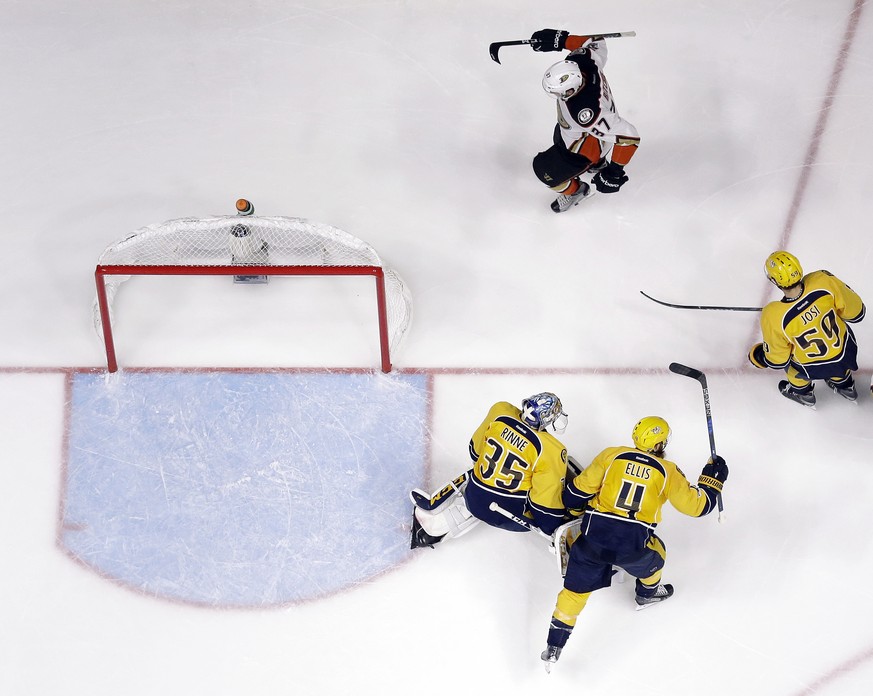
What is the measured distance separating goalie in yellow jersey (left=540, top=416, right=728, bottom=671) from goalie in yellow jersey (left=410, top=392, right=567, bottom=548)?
0.11 m

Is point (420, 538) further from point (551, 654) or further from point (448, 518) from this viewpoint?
point (551, 654)

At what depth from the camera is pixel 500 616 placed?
14.6 ft

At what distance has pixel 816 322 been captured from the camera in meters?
4.32

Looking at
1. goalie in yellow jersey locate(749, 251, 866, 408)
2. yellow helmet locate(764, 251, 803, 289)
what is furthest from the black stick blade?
yellow helmet locate(764, 251, 803, 289)

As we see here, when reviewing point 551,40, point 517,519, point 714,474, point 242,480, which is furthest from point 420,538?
point 551,40

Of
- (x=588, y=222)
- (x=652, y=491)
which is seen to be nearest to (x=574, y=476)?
(x=652, y=491)

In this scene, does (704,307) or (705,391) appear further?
(704,307)

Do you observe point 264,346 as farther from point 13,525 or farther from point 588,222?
point 588,222

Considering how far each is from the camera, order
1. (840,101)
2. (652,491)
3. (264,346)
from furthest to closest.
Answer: (840,101)
(264,346)
(652,491)

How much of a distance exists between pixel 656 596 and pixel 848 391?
1271 mm

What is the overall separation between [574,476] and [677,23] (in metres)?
2.53

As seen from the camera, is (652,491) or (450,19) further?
(450,19)

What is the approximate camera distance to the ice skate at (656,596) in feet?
14.4

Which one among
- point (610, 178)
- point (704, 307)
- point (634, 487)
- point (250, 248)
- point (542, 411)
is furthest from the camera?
point (704, 307)
